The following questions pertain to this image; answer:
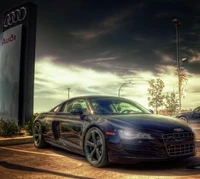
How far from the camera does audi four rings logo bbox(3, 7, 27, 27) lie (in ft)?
46.4

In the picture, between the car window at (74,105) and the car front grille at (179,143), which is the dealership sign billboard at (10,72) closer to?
the car window at (74,105)

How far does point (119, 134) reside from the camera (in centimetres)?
462

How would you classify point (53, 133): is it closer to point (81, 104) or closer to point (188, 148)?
point (81, 104)

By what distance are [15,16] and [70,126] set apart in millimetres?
10593

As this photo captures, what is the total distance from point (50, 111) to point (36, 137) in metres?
0.92

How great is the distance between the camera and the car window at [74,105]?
594 cm

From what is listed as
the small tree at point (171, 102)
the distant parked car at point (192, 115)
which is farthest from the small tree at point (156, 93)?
the distant parked car at point (192, 115)

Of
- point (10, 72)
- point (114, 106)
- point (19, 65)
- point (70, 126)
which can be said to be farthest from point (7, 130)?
point (10, 72)

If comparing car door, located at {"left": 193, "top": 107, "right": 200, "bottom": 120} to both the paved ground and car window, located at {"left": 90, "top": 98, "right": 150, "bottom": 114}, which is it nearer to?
car window, located at {"left": 90, "top": 98, "right": 150, "bottom": 114}

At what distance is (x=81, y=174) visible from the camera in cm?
440

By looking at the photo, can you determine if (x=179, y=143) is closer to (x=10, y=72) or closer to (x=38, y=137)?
(x=38, y=137)

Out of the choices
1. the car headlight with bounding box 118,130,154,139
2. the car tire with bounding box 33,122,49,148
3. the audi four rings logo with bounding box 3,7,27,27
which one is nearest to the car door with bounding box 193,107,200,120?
the audi four rings logo with bounding box 3,7,27,27

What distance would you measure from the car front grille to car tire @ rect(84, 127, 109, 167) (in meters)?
1.05

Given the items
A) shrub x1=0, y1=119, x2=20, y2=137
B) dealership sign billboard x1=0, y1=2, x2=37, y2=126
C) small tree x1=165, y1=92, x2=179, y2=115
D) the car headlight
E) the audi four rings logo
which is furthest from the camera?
small tree x1=165, y1=92, x2=179, y2=115
